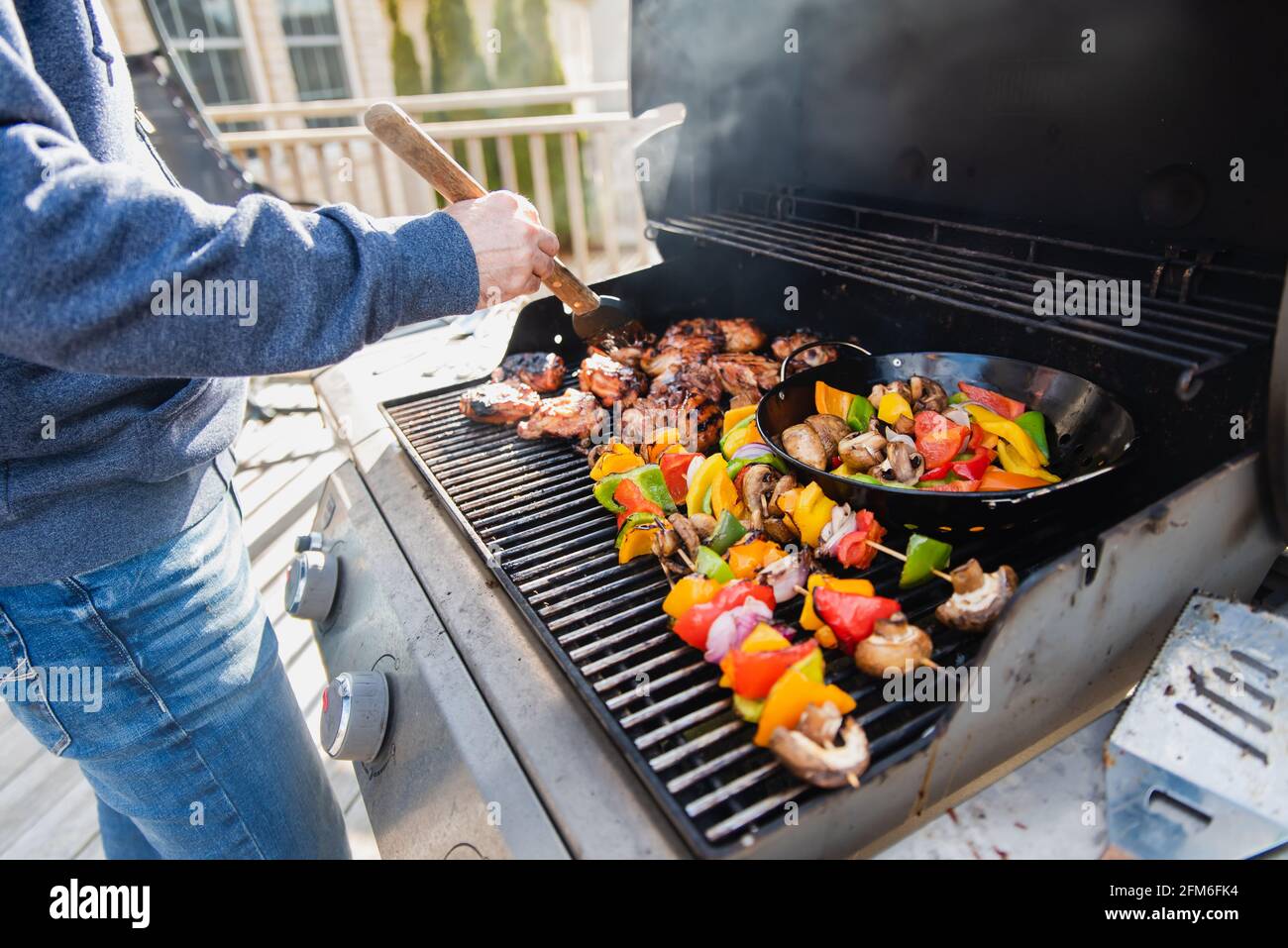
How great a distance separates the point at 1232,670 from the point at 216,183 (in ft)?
21.3

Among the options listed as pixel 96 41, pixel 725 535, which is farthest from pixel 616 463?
pixel 96 41

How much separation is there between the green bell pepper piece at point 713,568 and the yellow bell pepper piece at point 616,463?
426 mm

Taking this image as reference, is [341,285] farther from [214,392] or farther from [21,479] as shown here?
[21,479]

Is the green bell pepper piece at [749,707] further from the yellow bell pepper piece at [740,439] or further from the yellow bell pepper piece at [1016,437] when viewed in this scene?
the yellow bell pepper piece at [1016,437]

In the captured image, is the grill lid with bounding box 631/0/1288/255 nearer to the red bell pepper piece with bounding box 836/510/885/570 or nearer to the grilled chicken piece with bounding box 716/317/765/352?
the grilled chicken piece with bounding box 716/317/765/352

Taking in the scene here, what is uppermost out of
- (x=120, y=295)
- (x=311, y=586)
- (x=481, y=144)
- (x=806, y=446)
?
(x=120, y=295)

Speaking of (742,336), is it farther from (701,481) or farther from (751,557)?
(751,557)

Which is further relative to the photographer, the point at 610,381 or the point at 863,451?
the point at 610,381

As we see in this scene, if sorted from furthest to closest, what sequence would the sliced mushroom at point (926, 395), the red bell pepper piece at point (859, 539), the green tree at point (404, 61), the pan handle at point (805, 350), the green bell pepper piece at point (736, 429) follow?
the green tree at point (404, 61), the pan handle at point (805, 350), the green bell pepper piece at point (736, 429), the sliced mushroom at point (926, 395), the red bell pepper piece at point (859, 539)

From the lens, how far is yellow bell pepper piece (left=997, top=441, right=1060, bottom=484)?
1.72 m

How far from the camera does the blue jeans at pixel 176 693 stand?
58.6 inches

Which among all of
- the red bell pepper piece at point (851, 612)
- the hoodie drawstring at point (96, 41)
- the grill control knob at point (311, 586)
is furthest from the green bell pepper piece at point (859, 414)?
the hoodie drawstring at point (96, 41)

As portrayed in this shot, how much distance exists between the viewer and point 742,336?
2734 mm

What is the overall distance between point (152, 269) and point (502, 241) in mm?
594
